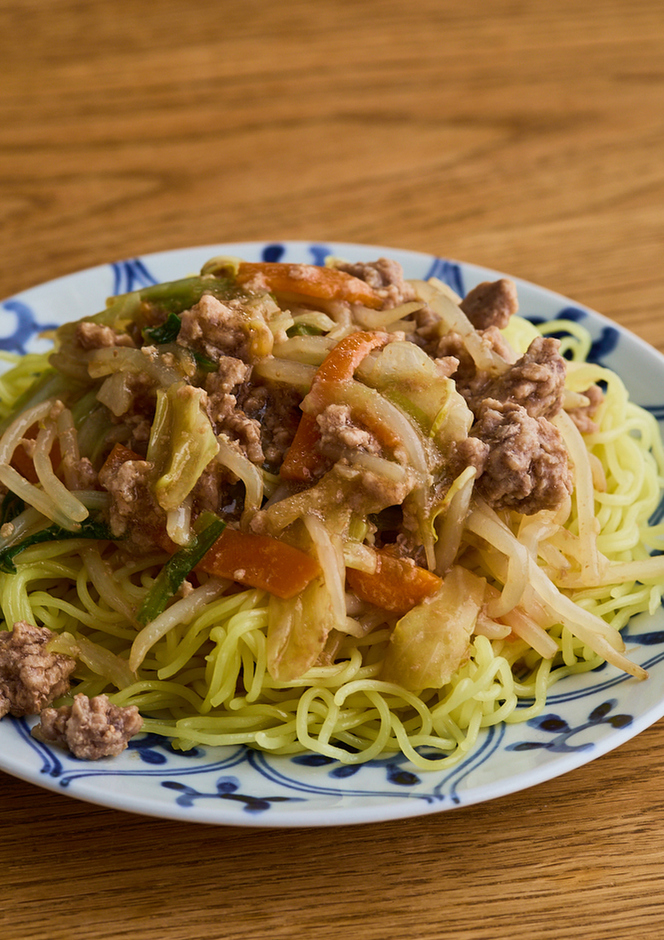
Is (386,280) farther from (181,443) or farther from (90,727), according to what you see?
(90,727)

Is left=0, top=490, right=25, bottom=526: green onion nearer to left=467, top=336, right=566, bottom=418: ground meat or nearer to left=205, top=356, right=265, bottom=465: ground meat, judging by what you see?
left=205, top=356, right=265, bottom=465: ground meat

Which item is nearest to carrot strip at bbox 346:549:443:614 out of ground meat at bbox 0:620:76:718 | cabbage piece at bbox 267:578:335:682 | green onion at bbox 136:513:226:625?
cabbage piece at bbox 267:578:335:682

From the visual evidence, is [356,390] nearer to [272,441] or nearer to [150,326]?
[272,441]

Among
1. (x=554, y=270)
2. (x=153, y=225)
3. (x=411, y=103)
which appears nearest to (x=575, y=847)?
(x=554, y=270)

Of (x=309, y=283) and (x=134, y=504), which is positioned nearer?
(x=134, y=504)

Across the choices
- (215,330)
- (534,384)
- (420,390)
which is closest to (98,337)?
(215,330)

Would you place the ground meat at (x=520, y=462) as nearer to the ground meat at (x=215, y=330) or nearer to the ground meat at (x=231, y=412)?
the ground meat at (x=231, y=412)
